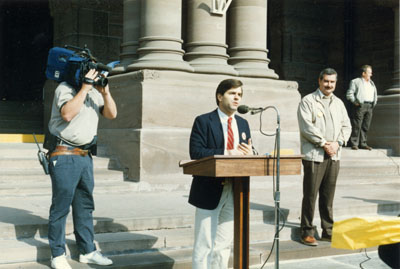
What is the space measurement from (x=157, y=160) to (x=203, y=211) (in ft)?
15.1

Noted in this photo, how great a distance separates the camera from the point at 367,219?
2635 millimetres

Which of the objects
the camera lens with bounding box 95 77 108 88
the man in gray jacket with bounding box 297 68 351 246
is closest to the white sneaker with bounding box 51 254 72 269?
the camera lens with bounding box 95 77 108 88

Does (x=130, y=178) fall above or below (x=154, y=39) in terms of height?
below

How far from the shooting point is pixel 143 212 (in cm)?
677

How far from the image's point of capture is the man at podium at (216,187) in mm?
4426

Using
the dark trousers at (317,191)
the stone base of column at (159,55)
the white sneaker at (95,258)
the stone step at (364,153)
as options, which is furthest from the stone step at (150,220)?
the stone step at (364,153)

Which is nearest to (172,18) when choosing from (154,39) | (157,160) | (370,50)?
(154,39)

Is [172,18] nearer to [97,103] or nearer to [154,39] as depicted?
[154,39]

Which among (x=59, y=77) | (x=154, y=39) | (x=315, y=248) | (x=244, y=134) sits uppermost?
(x=154, y=39)

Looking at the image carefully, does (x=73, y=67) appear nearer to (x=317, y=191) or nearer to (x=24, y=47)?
(x=317, y=191)

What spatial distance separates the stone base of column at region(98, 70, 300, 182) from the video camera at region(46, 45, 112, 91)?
3856 millimetres

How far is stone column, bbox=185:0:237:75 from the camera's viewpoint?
10.2 m

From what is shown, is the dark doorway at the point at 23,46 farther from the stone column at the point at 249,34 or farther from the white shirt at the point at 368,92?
the white shirt at the point at 368,92

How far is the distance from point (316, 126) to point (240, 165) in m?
2.76
